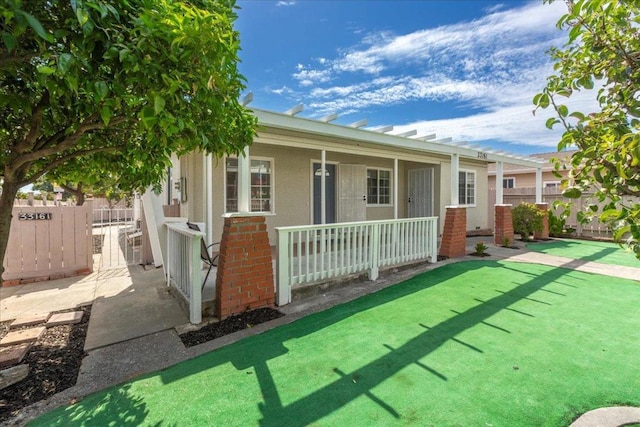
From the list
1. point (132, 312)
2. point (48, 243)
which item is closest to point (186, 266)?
point (132, 312)

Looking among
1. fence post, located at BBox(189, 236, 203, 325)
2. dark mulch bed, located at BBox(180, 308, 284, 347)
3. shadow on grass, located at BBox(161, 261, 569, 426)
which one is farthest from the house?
shadow on grass, located at BBox(161, 261, 569, 426)

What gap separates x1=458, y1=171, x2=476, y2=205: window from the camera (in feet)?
37.5

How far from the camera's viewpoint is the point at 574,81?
4.83ft

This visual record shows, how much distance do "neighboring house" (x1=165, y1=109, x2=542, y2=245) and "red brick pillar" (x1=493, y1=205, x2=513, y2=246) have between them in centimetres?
170

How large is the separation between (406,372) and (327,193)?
6.75 m

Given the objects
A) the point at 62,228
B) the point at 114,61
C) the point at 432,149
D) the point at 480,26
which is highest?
the point at 480,26

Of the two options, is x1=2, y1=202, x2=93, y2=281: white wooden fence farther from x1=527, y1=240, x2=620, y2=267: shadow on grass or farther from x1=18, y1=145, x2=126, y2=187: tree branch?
x1=527, y1=240, x2=620, y2=267: shadow on grass

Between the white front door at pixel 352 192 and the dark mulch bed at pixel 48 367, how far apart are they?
680 cm

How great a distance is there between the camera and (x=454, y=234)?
745cm

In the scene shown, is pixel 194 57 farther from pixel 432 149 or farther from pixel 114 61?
pixel 432 149

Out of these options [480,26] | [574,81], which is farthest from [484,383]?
[480,26]

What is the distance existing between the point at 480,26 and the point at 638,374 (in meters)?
6.62

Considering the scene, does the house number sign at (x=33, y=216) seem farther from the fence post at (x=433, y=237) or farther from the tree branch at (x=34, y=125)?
the fence post at (x=433, y=237)

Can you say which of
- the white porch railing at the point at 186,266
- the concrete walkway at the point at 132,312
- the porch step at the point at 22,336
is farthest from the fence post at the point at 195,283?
the porch step at the point at 22,336
